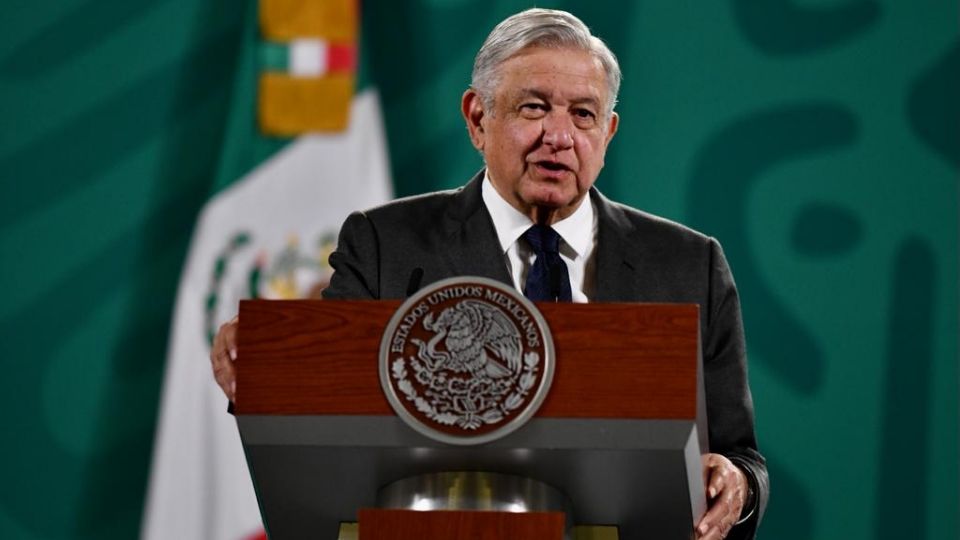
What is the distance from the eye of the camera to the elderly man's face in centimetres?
237

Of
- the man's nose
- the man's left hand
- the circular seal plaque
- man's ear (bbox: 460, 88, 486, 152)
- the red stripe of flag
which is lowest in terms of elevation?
the man's left hand

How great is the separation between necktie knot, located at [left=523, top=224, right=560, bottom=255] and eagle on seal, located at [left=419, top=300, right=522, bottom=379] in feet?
2.18

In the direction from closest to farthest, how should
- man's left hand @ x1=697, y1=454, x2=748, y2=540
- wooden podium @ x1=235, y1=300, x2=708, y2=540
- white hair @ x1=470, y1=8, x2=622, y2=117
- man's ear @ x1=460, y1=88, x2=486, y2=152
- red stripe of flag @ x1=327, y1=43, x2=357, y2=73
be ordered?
wooden podium @ x1=235, y1=300, x2=708, y2=540 < man's left hand @ x1=697, y1=454, x2=748, y2=540 < white hair @ x1=470, y1=8, x2=622, y2=117 < man's ear @ x1=460, y1=88, x2=486, y2=152 < red stripe of flag @ x1=327, y1=43, x2=357, y2=73

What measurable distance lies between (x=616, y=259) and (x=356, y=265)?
39 centimetres

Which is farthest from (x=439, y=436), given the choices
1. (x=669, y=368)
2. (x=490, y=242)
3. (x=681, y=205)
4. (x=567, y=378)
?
(x=681, y=205)

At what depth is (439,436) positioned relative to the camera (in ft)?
5.50

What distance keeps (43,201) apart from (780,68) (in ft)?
6.62

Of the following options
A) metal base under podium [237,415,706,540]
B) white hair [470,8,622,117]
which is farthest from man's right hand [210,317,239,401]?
white hair [470,8,622,117]

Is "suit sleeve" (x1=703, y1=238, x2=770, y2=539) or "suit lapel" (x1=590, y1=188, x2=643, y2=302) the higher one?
"suit lapel" (x1=590, y1=188, x2=643, y2=302)

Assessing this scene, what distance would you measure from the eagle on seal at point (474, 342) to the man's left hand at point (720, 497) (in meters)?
0.35

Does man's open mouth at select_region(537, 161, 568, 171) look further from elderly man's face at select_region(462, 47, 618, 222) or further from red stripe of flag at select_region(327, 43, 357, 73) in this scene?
red stripe of flag at select_region(327, 43, 357, 73)

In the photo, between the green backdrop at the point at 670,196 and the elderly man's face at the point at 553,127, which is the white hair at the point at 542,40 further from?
the green backdrop at the point at 670,196

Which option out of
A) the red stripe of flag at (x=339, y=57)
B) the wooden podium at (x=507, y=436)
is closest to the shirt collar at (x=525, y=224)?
the wooden podium at (x=507, y=436)

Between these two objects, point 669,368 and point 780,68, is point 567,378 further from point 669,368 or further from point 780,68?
point 780,68
